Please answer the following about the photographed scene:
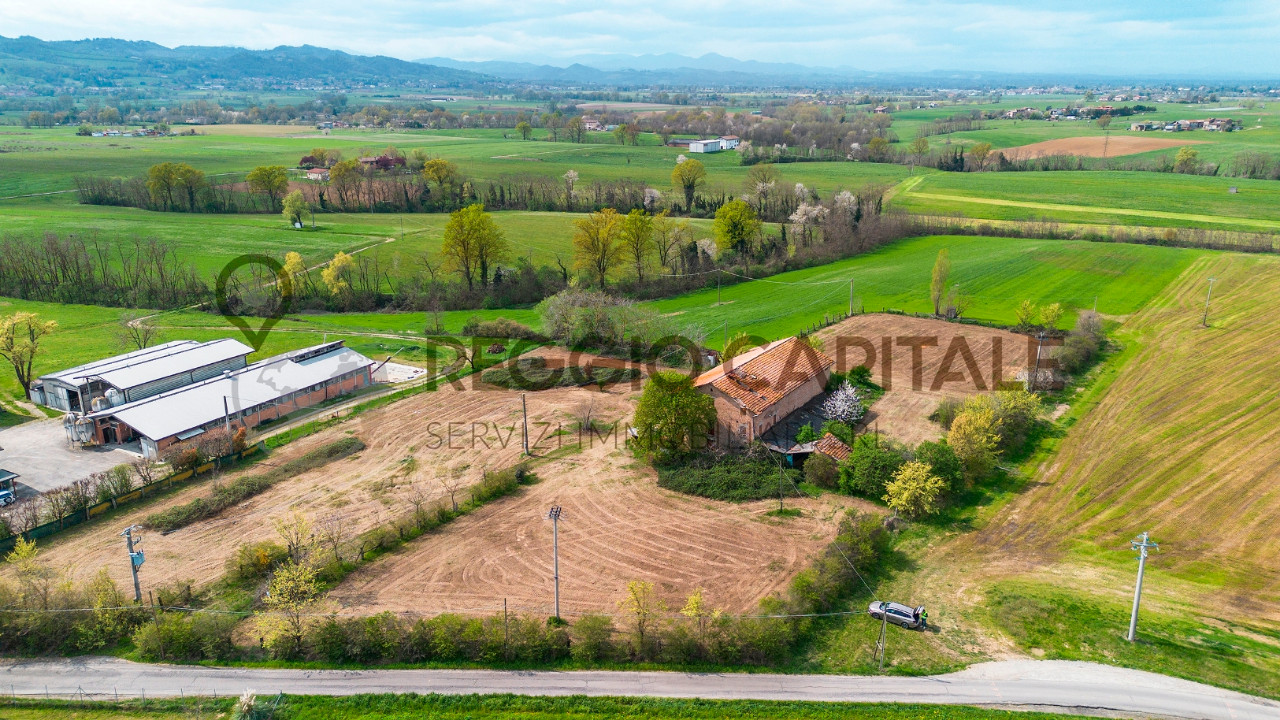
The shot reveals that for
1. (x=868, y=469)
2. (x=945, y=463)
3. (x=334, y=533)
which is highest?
(x=945, y=463)

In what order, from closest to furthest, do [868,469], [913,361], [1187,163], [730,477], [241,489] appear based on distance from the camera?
[868,469]
[241,489]
[730,477]
[913,361]
[1187,163]

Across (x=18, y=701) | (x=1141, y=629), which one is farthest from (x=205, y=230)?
(x=1141, y=629)

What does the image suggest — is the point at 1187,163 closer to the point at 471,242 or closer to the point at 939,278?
the point at 939,278

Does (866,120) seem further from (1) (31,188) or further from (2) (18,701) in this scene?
(2) (18,701)

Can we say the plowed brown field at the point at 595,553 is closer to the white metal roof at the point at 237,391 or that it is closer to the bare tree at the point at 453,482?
the bare tree at the point at 453,482

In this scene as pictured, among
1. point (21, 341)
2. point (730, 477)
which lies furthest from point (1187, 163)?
point (21, 341)

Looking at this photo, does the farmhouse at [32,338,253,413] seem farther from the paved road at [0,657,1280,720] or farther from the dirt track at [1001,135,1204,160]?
the dirt track at [1001,135,1204,160]

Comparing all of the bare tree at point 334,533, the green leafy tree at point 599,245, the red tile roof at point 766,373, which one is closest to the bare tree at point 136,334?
the bare tree at point 334,533
